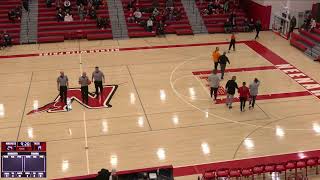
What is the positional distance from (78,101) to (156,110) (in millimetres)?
3353

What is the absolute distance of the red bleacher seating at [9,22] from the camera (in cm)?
2731

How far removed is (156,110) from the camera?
17.3 metres

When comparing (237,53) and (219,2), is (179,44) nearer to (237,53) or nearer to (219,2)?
(237,53)

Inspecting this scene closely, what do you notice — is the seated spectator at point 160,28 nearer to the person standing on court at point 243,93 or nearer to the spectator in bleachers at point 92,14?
the spectator in bleachers at point 92,14

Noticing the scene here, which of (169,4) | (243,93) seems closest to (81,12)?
(169,4)

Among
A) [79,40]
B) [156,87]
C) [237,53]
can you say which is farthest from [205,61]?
[79,40]

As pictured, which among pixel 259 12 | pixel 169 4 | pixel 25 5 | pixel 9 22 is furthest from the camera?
pixel 169 4

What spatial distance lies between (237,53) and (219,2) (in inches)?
324

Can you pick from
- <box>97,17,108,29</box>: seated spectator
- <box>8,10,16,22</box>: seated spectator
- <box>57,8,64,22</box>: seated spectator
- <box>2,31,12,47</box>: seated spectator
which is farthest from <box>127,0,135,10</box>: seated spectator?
<box>2,31,12,47</box>: seated spectator

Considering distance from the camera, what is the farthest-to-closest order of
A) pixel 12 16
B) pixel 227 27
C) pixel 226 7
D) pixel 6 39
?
pixel 226 7
pixel 227 27
pixel 12 16
pixel 6 39

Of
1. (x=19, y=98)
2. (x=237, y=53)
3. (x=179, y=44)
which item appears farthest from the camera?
(x=179, y=44)

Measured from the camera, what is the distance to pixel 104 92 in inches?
749

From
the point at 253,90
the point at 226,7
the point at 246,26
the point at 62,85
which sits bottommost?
the point at 62,85

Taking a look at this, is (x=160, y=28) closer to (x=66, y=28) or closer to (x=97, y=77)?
(x=66, y=28)
